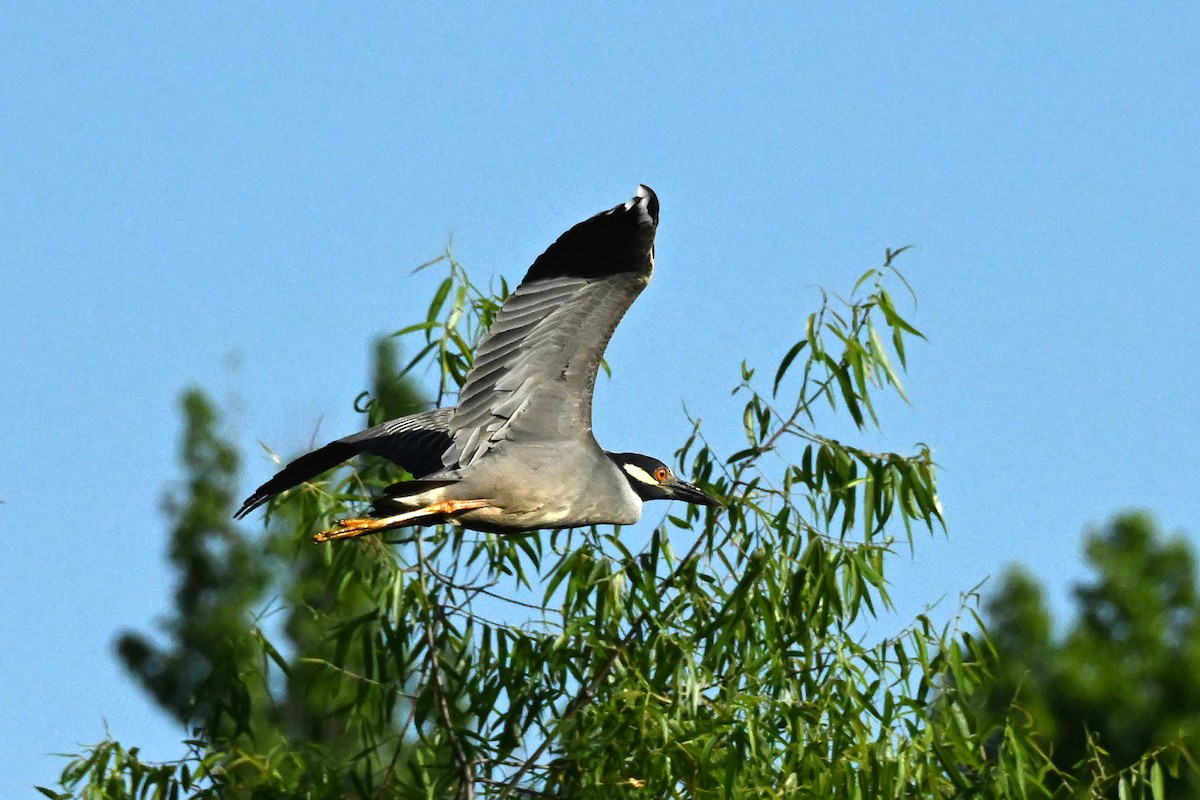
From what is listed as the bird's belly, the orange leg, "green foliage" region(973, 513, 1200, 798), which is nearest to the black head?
the bird's belly

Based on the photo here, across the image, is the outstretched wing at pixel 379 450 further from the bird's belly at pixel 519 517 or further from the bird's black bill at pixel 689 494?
the bird's black bill at pixel 689 494

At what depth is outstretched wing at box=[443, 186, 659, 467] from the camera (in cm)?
696

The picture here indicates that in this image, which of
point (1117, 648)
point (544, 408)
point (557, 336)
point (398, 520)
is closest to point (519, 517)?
point (544, 408)

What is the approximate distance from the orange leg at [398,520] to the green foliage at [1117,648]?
1813 cm

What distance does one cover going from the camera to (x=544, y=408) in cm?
736

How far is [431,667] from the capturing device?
786cm

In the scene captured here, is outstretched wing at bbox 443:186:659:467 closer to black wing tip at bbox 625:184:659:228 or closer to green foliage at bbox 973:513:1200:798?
black wing tip at bbox 625:184:659:228

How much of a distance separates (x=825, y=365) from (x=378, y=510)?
1.91 meters

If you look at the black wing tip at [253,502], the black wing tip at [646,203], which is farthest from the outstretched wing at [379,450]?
the black wing tip at [646,203]

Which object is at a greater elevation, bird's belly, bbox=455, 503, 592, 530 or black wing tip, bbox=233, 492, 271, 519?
black wing tip, bbox=233, 492, 271, 519

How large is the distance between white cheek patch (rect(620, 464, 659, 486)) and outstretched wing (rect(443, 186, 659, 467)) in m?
0.68

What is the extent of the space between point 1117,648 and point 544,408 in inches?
835

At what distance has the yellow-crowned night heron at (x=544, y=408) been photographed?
7.00 meters

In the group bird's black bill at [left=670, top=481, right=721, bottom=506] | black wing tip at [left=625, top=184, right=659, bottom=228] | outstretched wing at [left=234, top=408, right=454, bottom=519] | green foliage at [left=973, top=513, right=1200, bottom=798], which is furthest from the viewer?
green foliage at [left=973, top=513, right=1200, bottom=798]
